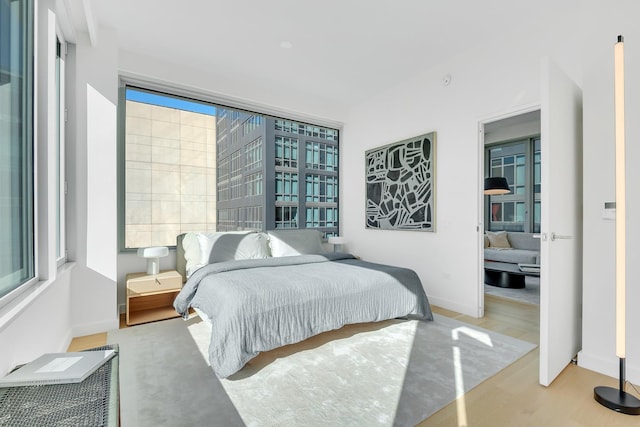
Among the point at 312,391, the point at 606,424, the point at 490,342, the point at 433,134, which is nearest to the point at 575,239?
the point at 490,342

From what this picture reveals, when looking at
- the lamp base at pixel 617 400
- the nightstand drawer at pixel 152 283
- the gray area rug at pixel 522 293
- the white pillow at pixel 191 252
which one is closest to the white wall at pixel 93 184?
the nightstand drawer at pixel 152 283

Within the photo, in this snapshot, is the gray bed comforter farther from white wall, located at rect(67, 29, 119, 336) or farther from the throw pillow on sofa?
the throw pillow on sofa

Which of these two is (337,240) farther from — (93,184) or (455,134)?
(93,184)

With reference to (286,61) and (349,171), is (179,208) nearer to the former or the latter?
(286,61)

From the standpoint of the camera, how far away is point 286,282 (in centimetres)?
253

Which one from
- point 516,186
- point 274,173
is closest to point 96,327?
point 274,173

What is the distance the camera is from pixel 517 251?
509cm

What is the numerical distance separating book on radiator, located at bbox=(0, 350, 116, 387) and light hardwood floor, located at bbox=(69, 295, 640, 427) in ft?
5.14

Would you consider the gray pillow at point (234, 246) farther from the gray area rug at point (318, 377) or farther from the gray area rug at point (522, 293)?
the gray area rug at point (522, 293)

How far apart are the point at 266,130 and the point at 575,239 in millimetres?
3852

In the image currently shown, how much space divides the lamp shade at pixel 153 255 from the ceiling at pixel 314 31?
85.5 inches

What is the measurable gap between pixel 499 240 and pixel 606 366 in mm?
3661

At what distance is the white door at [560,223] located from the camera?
6.61 ft

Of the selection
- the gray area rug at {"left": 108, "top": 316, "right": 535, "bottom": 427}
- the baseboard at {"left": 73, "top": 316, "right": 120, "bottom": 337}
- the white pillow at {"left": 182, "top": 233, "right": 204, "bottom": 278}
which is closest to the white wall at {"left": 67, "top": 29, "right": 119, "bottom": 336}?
the baseboard at {"left": 73, "top": 316, "right": 120, "bottom": 337}
